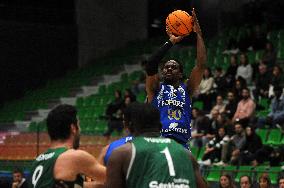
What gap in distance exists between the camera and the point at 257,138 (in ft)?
46.1

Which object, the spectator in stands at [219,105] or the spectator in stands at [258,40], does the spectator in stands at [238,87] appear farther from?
the spectator in stands at [258,40]

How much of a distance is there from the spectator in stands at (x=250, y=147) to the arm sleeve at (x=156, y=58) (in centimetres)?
657

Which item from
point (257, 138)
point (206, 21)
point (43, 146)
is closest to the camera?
point (257, 138)

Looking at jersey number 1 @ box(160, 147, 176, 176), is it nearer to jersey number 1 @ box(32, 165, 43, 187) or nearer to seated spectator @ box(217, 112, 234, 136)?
jersey number 1 @ box(32, 165, 43, 187)

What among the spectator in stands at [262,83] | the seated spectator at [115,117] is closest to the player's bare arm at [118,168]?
the seated spectator at [115,117]

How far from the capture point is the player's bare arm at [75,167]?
17.9 ft

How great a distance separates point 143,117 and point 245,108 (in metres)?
10.1

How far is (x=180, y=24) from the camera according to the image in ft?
27.0

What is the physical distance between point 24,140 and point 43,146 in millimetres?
1766

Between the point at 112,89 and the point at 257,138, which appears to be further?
the point at 112,89

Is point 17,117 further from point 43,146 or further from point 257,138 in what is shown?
point 257,138

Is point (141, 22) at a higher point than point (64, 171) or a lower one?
higher

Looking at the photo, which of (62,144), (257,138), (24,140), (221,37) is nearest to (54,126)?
(62,144)

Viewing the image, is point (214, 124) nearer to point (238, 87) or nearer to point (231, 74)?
point (238, 87)
